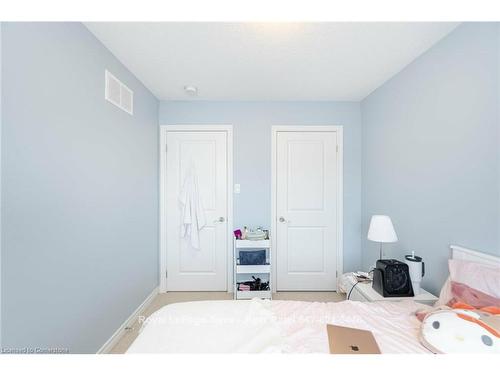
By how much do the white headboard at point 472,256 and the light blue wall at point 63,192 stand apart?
8.16ft

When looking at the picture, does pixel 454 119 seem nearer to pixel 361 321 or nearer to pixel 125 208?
pixel 361 321

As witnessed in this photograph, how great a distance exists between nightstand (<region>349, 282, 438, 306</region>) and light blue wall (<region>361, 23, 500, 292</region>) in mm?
156

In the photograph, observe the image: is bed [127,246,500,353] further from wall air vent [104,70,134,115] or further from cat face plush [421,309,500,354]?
wall air vent [104,70,134,115]

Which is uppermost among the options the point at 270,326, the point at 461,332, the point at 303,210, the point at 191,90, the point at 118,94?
the point at 191,90

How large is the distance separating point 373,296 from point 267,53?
2119 mm

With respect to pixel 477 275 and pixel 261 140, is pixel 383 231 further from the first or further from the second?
pixel 261 140

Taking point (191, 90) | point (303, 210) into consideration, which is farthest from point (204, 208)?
point (191, 90)

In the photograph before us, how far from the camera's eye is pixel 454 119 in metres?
1.37

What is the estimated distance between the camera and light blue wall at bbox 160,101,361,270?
2602mm

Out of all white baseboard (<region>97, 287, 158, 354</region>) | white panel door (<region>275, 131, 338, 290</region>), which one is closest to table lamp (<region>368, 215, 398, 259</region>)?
white panel door (<region>275, 131, 338, 290</region>)

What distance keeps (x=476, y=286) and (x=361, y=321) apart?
0.66 meters

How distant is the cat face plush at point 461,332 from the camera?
755mm

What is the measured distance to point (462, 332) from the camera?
79 cm

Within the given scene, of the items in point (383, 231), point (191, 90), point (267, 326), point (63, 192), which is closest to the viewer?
point (267, 326)
